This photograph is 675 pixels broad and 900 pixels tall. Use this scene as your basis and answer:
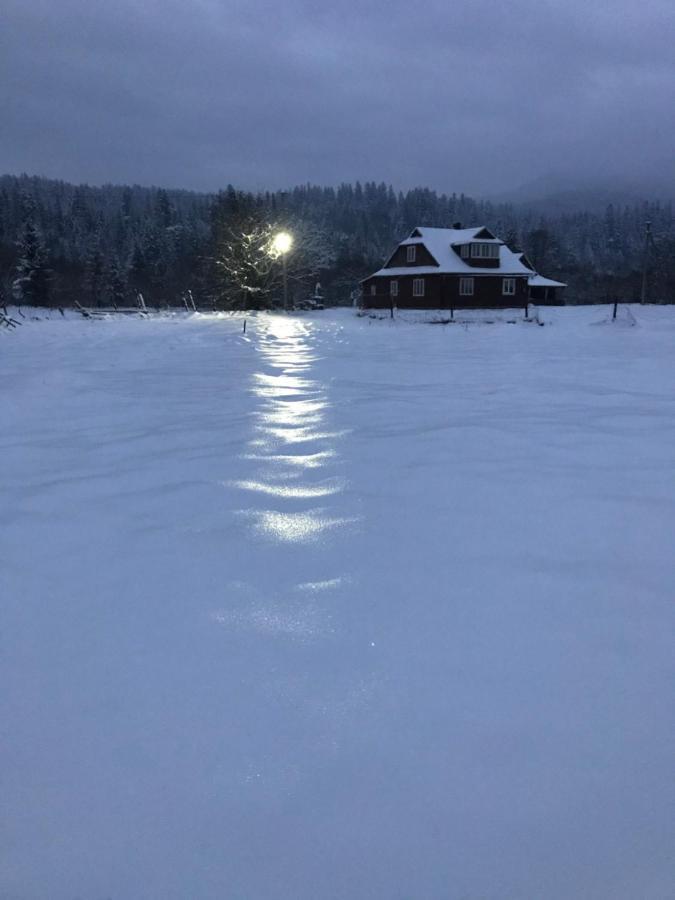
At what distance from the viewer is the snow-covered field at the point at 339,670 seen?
69.1 inches

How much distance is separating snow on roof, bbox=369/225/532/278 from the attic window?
1.12ft

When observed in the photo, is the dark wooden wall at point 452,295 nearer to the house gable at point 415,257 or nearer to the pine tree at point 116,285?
the house gable at point 415,257

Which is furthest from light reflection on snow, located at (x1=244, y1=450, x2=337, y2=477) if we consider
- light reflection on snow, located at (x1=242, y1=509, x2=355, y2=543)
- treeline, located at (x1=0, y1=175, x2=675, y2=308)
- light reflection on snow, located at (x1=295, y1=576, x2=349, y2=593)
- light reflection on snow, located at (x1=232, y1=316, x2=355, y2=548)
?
treeline, located at (x1=0, y1=175, x2=675, y2=308)

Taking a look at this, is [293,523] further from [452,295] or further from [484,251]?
[484,251]

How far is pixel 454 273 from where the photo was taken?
41.9 m

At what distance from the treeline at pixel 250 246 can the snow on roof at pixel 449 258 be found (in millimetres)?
8053

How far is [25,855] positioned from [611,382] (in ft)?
31.9

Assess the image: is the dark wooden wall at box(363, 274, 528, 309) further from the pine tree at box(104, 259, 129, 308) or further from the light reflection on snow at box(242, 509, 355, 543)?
the light reflection on snow at box(242, 509, 355, 543)

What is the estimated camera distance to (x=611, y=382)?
382 inches

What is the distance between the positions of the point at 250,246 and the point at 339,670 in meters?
41.3

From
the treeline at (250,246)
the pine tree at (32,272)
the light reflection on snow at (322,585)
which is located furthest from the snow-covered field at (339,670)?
the pine tree at (32,272)

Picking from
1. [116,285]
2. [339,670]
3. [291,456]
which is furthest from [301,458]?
[116,285]

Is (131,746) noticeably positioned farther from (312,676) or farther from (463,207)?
(463,207)

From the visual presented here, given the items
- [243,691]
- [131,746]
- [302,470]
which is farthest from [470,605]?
[302,470]
